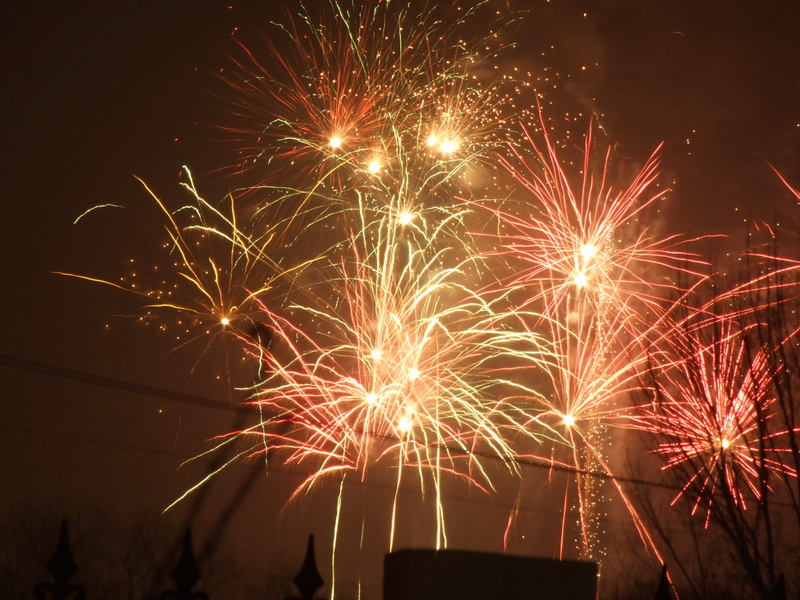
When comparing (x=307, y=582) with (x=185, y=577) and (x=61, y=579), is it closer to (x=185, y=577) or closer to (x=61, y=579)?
(x=185, y=577)

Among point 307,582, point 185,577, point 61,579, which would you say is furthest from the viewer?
point 307,582

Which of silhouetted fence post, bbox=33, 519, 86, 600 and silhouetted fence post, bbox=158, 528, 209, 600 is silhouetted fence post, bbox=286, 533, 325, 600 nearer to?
silhouetted fence post, bbox=158, 528, 209, 600

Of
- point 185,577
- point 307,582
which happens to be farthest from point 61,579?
point 307,582

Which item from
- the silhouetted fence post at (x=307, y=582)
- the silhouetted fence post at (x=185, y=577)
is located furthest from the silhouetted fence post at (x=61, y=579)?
the silhouetted fence post at (x=307, y=582)

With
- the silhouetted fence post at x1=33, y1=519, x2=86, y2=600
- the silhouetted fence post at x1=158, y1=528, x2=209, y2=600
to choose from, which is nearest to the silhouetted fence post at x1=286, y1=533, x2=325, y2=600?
the silhouetted fence post at x1=158, y1=528, x2=209, y2=600

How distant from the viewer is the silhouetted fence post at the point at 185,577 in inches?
173

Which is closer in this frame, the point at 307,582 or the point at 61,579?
the point at 61,579

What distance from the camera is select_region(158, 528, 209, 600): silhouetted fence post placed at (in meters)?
4.40

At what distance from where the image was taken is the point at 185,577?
447 centimetres

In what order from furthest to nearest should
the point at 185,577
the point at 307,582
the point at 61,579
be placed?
the point at 307,582 < the point at 185,577 < the point at 61,579

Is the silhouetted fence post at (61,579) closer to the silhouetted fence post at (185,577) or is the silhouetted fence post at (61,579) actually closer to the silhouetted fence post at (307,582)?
the silhouetted fence post at (185,577)

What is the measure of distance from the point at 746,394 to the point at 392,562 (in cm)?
606

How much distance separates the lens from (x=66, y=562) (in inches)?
171

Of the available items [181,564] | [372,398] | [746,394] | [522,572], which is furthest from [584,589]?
[372,398]
